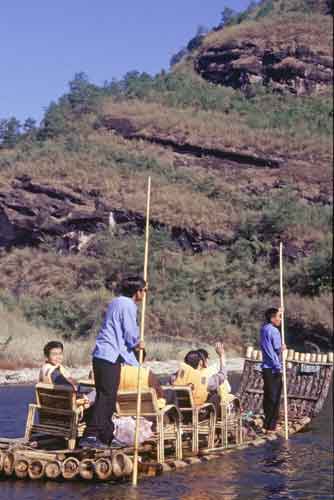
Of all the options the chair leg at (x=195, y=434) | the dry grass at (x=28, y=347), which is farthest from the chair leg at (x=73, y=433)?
the dry grass at (x=28, y=347)

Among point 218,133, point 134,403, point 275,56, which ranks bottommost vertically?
point 134,403

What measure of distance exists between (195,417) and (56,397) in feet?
6.45

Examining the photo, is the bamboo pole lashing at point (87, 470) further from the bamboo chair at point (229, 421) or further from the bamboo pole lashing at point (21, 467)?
the bamboo chair at point (229, 421)

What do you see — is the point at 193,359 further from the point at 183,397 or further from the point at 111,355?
the point at 111,355

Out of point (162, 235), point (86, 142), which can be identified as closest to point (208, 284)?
point (162, 235)

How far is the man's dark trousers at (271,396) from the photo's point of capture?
14.2 m

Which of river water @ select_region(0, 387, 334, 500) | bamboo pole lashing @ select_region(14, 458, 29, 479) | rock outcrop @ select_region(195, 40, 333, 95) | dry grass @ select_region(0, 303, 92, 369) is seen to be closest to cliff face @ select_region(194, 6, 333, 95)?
rock outcrop @ select_region(195, 40, 333, 95)

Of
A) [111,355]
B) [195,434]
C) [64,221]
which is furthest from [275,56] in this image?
[111,355]

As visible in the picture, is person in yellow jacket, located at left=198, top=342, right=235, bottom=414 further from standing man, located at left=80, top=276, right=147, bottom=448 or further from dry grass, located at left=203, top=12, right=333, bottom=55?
dry grass, located at left=203, top=12, right=333, bottom=55

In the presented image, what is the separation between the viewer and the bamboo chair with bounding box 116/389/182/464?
34.9 feet

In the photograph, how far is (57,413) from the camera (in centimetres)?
1059

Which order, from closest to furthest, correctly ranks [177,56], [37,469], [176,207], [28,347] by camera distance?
[37,469] < [28,347] < [176,207] < [177,56]

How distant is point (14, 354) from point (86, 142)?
35301 millimetres

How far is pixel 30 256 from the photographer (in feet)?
153
